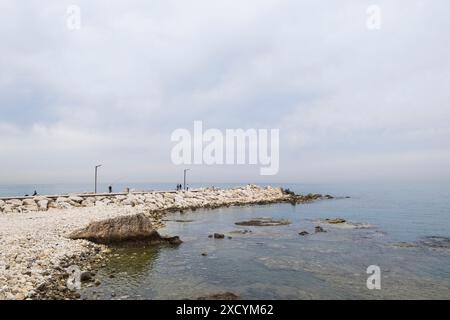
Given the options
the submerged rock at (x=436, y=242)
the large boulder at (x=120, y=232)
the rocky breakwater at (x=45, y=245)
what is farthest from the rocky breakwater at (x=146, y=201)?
the submerged rock at (x=436, y=242)

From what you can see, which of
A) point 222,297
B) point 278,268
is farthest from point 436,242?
point 222,297

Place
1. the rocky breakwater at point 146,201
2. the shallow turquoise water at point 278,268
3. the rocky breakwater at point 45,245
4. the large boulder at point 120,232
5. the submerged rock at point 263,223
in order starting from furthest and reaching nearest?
the rocky breakwater at point 146,201 < the submerged rock at point 263,223 < the large boulder at point 120,232 < the shallow turquoise water at point 278,268 < the rocky breakwater at point 45,245

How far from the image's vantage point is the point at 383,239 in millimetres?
29750

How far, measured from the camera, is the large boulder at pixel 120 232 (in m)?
22.6

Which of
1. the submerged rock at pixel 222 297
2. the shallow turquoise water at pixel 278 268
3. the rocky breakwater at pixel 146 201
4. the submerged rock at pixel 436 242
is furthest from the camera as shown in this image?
the rocky breakwater at pixel 146 201

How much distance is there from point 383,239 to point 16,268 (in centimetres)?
2805

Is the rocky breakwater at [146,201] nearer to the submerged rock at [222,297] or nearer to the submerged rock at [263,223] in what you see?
the submerged rock at [263,223]

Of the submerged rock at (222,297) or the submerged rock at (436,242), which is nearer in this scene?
the submerged rock at (222,297)

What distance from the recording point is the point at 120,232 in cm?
2302

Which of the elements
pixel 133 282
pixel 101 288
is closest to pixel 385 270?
pixel 133 282

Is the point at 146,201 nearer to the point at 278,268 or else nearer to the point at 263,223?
the point at 263,223

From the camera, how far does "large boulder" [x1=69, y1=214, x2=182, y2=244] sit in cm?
2261

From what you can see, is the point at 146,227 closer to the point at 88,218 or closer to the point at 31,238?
the point at 31,238

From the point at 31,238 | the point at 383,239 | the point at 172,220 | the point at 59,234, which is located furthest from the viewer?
the point at 172,220
